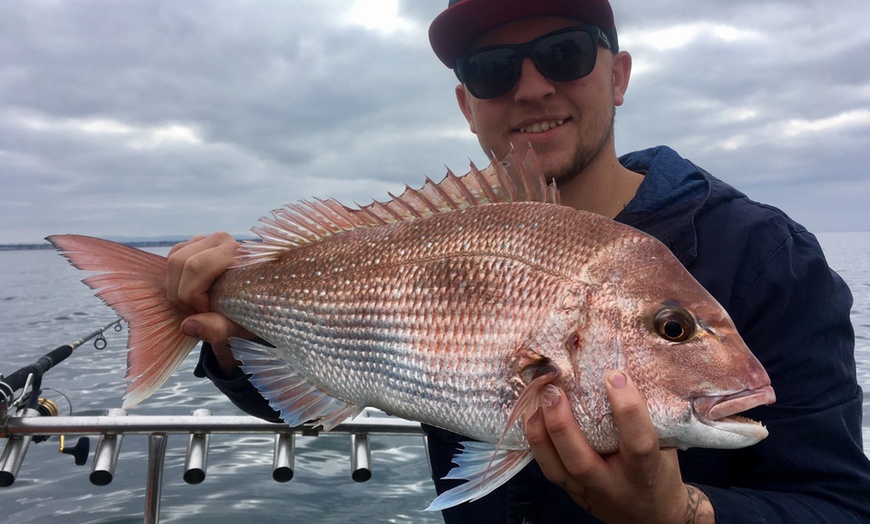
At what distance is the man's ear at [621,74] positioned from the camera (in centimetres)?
272

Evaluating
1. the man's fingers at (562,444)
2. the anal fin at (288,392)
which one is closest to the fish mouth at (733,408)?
the man's fingers at (562,444)

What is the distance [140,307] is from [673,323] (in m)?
1.93

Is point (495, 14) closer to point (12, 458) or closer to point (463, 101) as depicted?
point (463, 101)

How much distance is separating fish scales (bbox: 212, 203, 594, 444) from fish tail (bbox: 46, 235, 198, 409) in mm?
363

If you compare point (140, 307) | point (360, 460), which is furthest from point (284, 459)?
point (140, 307)

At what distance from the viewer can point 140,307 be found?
2.19m

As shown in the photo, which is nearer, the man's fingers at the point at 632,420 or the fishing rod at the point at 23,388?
the man's fingers at the point at 632,420

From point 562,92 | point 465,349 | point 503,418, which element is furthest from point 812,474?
point 562,92

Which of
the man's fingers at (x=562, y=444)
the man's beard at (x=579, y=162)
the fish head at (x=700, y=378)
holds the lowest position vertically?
the man's fingers at (x=562, y=444)

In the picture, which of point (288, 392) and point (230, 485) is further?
A: point (230, 485)

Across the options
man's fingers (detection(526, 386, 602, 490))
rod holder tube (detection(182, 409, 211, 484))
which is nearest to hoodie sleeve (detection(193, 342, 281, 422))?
rod holder tube (detection(182, 409, 211, 484))

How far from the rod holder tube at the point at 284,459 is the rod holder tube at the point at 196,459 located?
1.11 ft

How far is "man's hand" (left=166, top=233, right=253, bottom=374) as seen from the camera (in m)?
2.13

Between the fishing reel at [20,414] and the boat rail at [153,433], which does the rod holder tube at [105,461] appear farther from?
the fishing reel at [20,414]
